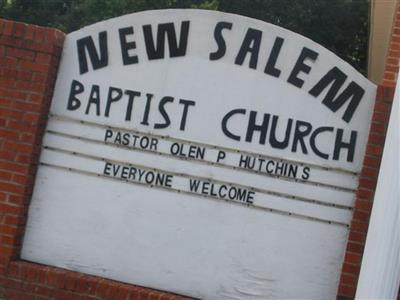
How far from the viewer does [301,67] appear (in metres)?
5.08

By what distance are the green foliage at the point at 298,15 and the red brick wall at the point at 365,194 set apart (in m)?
15.0

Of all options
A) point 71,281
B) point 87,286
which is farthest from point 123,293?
point 71,281

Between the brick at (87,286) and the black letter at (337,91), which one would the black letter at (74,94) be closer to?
the brick at (87,286)

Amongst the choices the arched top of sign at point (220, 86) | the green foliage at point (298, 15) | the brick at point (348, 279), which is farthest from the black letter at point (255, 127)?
the green foliage at point (298, 15)

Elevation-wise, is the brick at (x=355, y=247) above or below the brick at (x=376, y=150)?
below

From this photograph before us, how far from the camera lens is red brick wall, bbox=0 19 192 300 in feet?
17.2

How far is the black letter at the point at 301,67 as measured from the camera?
5.07 m

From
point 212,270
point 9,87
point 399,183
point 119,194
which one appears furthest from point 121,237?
point 399,183

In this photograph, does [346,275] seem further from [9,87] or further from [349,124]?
[9,87]

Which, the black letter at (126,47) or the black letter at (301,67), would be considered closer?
the black letter at (301,67)

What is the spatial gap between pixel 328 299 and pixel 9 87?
301 cm

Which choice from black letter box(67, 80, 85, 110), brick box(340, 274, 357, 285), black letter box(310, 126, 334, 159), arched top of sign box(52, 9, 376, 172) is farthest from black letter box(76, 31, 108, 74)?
brick box(340, 274, 357, 285)

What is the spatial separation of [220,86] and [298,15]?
717 inches

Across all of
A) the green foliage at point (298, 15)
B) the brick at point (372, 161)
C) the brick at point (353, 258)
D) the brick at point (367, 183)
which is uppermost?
the green foliage at point (298, 15)
